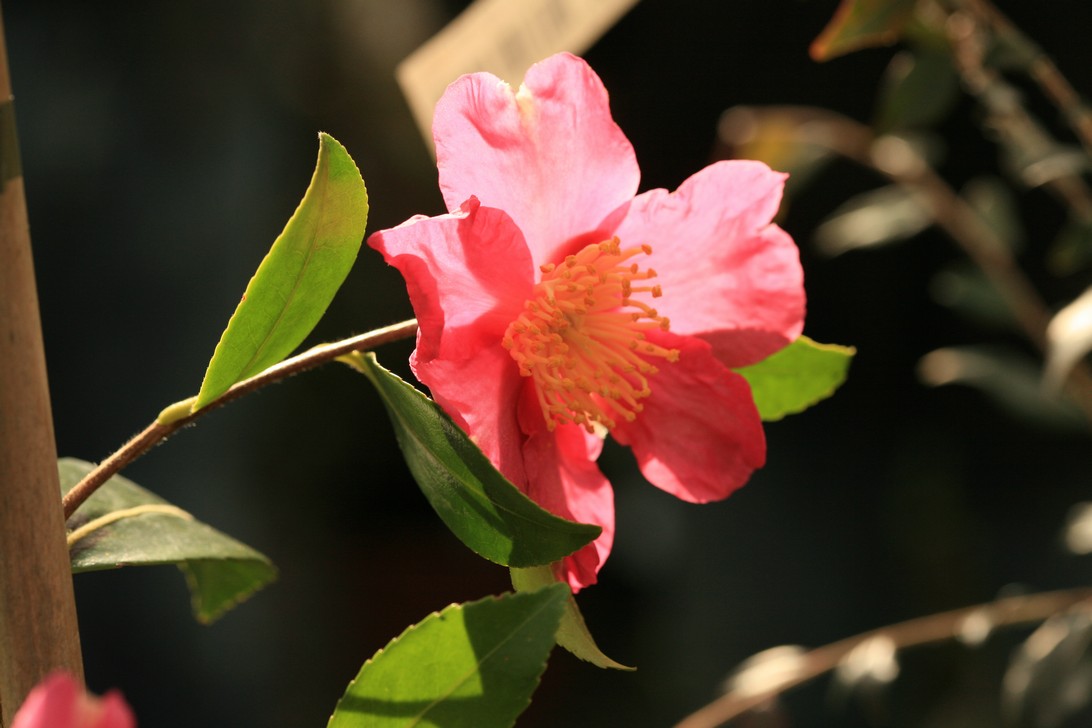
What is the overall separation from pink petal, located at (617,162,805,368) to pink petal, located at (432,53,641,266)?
0.02m

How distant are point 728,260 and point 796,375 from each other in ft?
0.25

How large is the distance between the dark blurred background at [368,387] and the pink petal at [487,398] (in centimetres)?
150

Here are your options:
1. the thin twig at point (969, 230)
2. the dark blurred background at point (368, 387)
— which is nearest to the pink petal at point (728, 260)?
the thin twig at point (969, 230)

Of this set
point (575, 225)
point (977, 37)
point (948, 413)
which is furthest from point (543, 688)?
point (575, 225)

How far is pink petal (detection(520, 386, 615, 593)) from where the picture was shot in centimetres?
41

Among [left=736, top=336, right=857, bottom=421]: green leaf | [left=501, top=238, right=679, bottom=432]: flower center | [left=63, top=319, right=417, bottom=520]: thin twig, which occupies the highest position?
[left=63, top=319, right=417, bottom=520]: thin twig

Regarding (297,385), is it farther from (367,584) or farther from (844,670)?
(844,670)

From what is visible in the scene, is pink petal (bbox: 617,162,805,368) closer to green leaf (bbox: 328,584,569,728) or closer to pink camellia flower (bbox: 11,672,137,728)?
green leaf (bbox: 328,584,569,728)

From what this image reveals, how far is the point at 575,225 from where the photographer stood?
448mm

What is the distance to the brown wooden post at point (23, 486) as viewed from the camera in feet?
1.03

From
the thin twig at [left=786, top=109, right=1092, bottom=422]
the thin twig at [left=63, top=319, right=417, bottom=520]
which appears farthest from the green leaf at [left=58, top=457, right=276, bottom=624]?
the thin twig at [left=786, top=109, right=1092, bottom=422]

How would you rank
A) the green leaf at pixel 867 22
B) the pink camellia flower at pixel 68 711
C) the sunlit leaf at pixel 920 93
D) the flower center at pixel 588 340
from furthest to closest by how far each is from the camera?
1. the sunlit leaf at pixel 920 93
2. the green leaf at pixel 867 22
3. the flower center at pixel 588 340
4. the pink camellia flower at pixel 68 711

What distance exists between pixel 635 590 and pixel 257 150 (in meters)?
1.20

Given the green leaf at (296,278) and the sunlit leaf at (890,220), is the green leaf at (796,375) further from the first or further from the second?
the sunlit leaf at (890,220)
